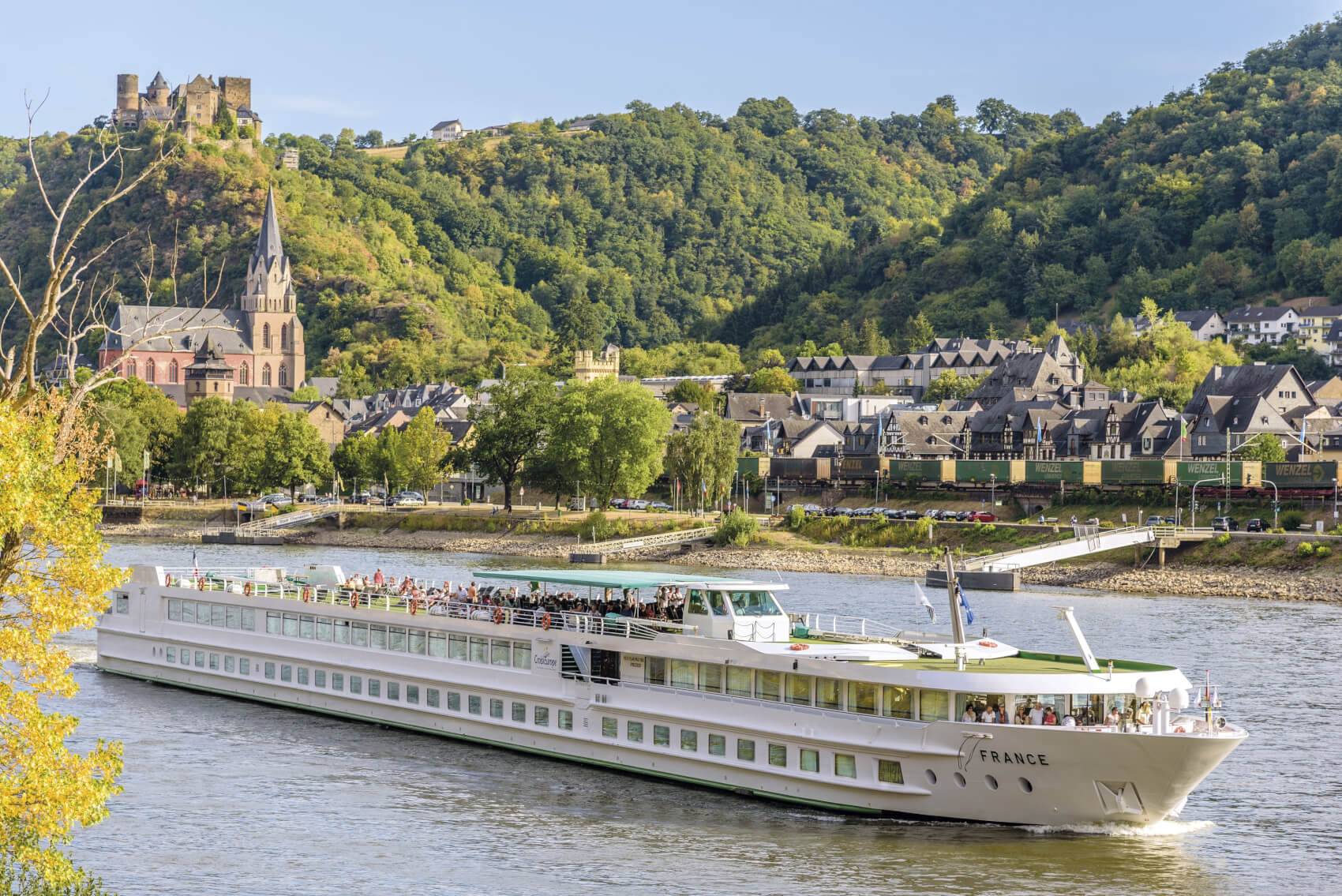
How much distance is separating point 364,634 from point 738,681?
1202cm

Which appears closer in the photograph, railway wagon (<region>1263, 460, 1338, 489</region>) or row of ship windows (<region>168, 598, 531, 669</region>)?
row of ship windows (<region>168, 598, 531, 669</region>)

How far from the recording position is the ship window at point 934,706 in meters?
27.5

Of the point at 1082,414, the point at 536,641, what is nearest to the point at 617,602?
the point at 536,641

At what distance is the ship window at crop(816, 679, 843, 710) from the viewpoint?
28.8 metres

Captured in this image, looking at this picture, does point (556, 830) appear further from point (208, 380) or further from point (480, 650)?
point (208, 380)

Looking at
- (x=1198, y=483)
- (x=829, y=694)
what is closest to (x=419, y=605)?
(x=829, y=694)

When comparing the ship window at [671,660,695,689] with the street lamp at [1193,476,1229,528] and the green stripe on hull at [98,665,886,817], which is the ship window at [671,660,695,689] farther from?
the street lamp at [1193,476,1229,528]

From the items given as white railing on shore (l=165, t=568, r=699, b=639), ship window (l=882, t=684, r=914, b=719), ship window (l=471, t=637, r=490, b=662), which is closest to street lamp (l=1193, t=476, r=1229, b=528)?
white railing on shore (l=165, t=568, r=699, b=639)


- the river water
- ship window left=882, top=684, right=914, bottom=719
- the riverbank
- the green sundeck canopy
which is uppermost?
the green sundeck canopy

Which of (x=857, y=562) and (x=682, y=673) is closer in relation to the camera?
(x=682, y=673)

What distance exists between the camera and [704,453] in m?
102

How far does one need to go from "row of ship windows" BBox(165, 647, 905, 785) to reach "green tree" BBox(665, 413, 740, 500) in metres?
60.8

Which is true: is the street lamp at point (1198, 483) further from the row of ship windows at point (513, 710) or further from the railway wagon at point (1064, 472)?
the row of ship windows at point (513, 710)

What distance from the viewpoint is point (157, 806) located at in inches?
1176
